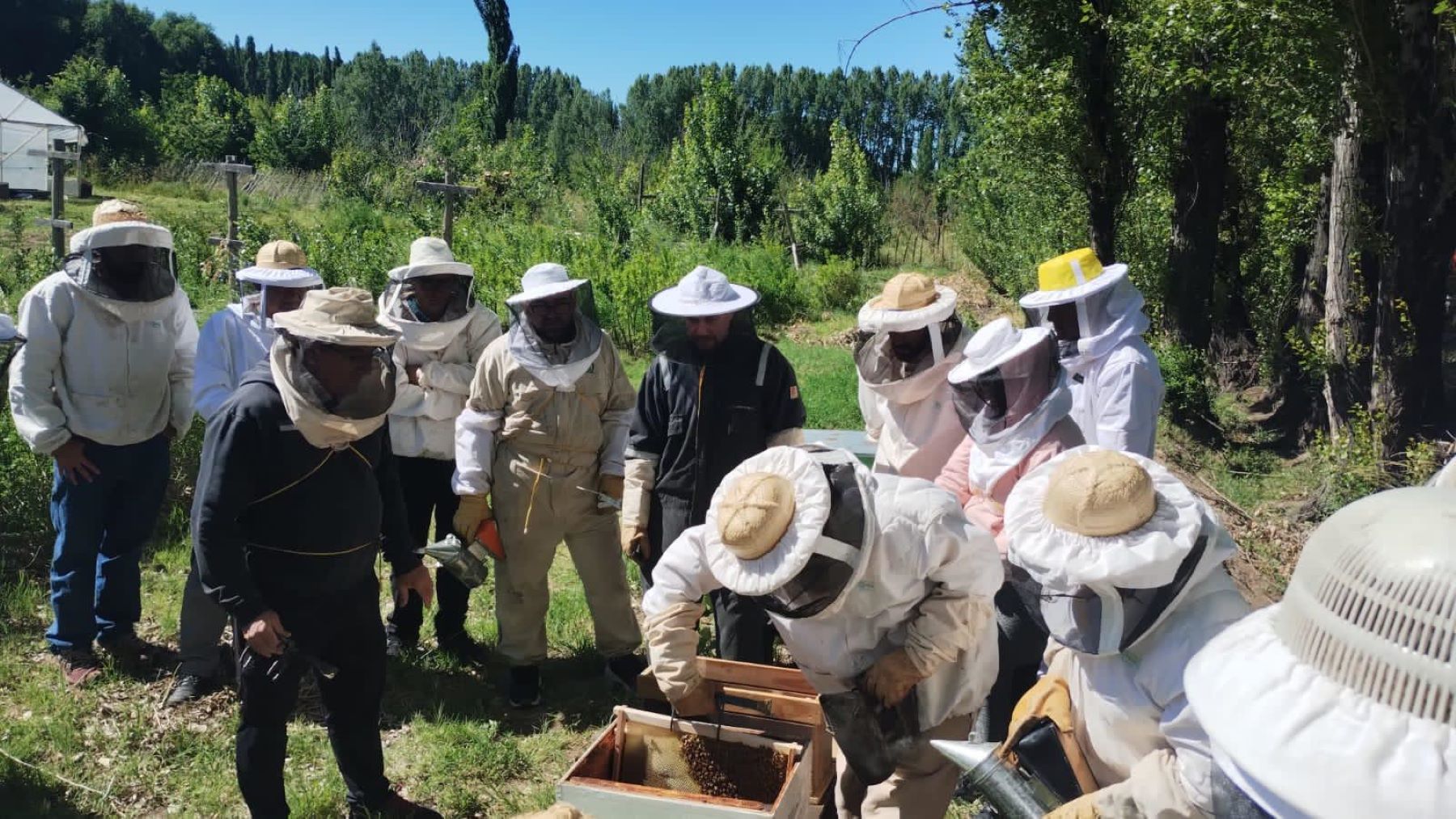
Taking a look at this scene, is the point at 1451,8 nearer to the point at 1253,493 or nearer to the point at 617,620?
the point at 1253,493

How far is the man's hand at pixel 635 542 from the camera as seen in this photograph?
393cm

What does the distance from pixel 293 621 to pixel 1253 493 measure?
740 cm

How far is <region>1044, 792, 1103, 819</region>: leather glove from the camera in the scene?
193cm

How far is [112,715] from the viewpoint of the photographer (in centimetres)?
408

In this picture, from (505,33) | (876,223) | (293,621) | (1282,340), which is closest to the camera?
(293,621)

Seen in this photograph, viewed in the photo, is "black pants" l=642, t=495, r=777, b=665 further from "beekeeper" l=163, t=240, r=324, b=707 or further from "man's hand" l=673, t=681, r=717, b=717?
"beekeeper" l=163, t=240, r=324, b=707

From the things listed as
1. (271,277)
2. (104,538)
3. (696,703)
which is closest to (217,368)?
(271,277)

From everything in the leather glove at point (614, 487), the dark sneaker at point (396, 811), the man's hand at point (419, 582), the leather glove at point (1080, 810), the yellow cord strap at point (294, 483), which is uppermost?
→ the yellow cord strap at point (294, 483)

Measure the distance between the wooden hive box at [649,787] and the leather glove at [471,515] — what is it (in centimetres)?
158

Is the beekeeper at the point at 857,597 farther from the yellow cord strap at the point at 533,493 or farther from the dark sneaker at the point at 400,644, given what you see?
the dark sneaker at the point at 400,644

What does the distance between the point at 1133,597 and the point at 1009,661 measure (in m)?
1.45

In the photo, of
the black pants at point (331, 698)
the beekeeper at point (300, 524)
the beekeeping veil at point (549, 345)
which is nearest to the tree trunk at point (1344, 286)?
the beekeeping veil at point (549, 345)

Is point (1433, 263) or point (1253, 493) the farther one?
point (1253, 493)

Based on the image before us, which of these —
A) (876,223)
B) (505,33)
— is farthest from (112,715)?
(505,33)
